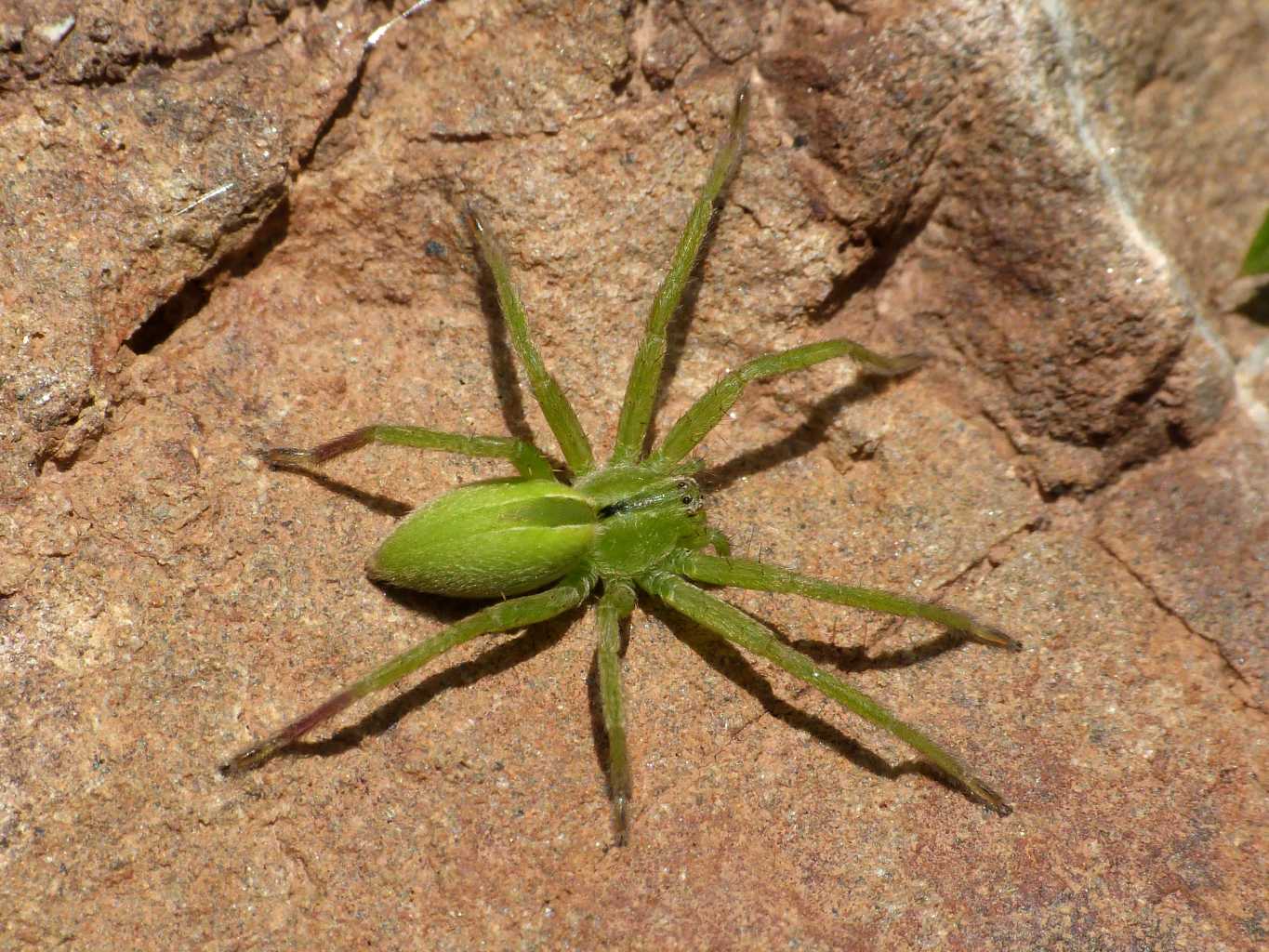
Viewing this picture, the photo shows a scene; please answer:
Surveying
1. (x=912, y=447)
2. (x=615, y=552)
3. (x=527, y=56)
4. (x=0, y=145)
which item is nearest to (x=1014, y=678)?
(x=912, y=447)

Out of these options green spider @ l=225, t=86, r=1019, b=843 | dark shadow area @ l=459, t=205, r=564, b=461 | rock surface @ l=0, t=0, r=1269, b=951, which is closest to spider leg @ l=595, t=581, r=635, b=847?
green spider @ l=225, t=86, r=1019, b=843

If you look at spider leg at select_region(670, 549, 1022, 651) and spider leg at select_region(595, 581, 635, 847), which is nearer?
spider leg at select_region(595, 581, 635, 847)

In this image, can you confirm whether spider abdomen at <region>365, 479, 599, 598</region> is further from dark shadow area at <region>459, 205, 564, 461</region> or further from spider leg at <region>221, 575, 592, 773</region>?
dark shadow area at <region>459, 205, 564, 461</region>

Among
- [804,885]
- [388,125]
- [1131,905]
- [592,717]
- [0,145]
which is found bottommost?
[1131,905]

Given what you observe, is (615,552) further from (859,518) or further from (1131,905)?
(1131,905)

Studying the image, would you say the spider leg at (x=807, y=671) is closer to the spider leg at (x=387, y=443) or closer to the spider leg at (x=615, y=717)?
the spider leg at (x=615, y=717)

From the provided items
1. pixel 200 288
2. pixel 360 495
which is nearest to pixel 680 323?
pixel 360 495
